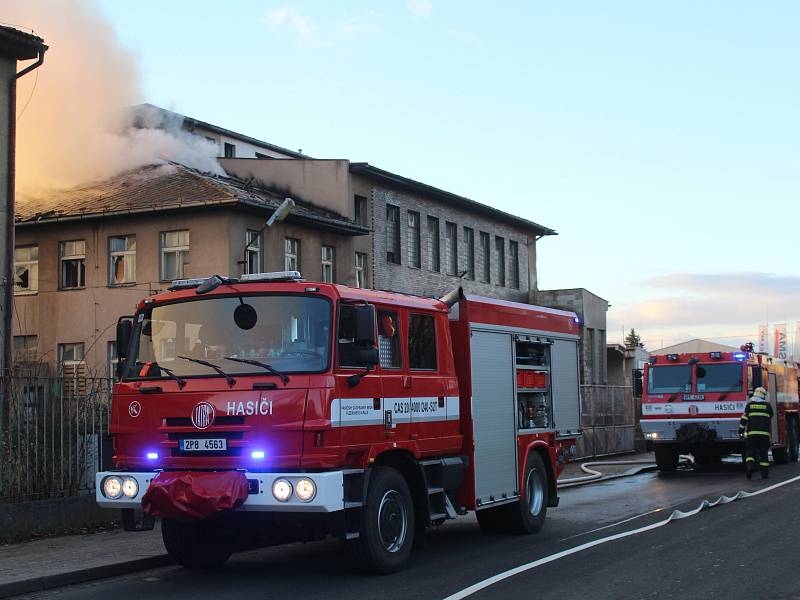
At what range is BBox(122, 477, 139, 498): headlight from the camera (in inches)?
373

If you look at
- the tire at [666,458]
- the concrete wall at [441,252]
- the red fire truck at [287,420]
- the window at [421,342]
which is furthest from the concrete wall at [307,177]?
the window at [421,342]

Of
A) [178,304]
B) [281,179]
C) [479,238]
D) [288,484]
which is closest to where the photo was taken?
[288,484]

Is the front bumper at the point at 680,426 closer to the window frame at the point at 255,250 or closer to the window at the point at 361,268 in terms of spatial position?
the window frame at the point at 255,250

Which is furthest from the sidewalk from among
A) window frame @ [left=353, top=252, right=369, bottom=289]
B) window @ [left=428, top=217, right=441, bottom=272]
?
window @ [left=428, top=217, right=441, bottom=272]

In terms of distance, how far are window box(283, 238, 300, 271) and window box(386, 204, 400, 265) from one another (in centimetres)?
→ 503

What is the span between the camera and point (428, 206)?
38.1 metres

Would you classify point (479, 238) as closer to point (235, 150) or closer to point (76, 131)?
point (235, 150)

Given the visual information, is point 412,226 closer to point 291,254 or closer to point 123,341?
point 291,254

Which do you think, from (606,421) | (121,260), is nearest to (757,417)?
(606,421)

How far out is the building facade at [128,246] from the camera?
1142 inches

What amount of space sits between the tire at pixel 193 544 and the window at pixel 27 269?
2262cm

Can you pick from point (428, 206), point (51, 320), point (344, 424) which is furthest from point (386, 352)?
point (428, 206)

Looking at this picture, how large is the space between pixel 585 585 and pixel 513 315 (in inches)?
175

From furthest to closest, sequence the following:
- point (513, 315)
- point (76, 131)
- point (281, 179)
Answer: point (281, 179)
point (76, 131)
point (513, 315)
